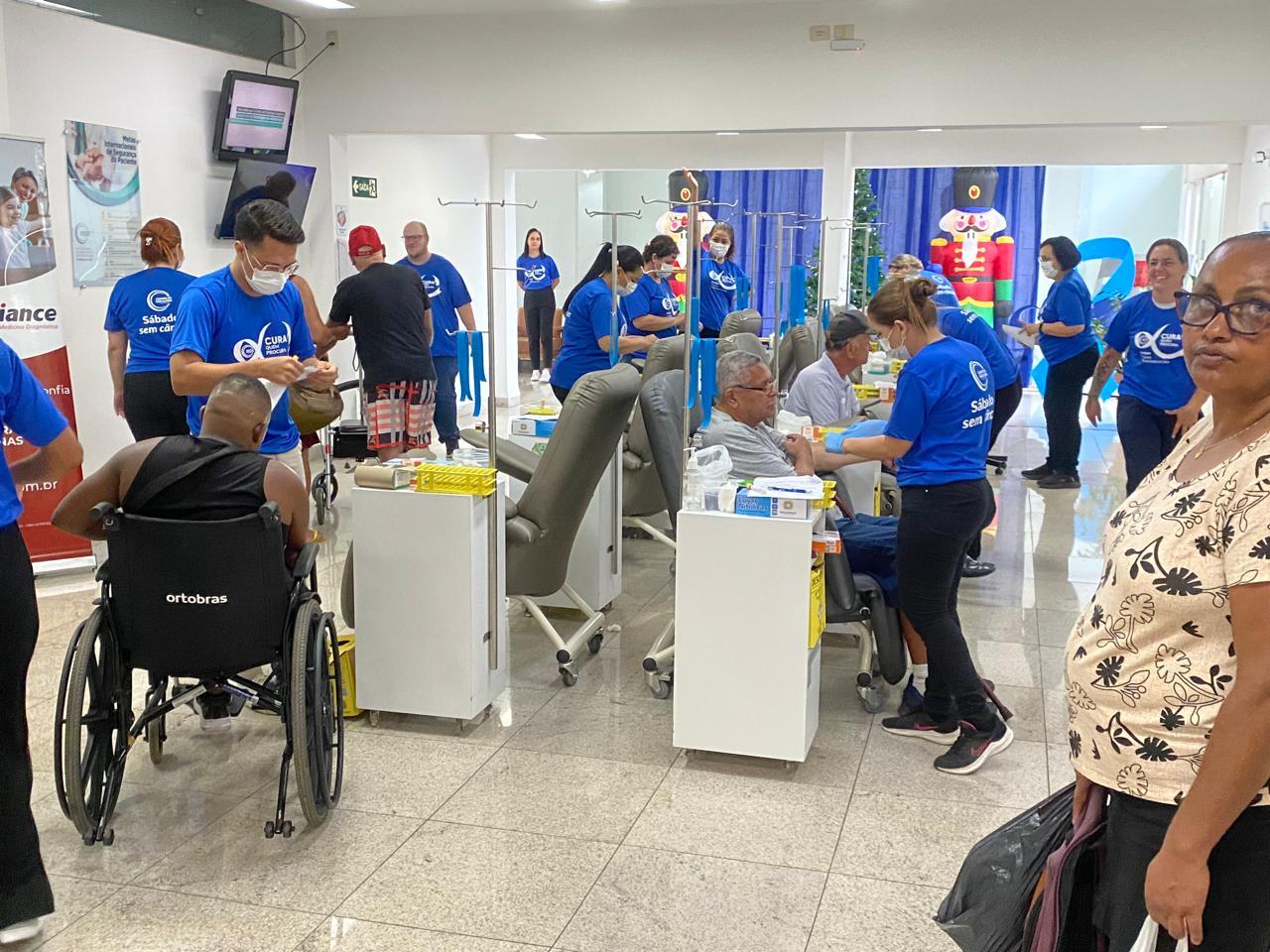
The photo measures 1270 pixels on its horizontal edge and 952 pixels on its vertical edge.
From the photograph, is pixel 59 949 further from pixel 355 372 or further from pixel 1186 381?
pixel 355 372

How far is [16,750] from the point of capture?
2.45 m

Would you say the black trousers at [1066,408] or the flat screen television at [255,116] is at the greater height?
the flat screen television at [255,116]

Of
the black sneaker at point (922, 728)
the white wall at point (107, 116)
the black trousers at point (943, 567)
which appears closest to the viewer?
the black trousers at point (943, 567)

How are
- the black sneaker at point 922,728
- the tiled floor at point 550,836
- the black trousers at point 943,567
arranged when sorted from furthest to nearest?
the black sneaker at point 922,728 → the black trousers at point 943,567 → the tiled floor at point 550,836

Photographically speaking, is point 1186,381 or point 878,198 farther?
point 878,198

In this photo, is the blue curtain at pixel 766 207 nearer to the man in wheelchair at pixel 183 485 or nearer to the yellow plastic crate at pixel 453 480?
the yellow plastic crate at pixel 453 480

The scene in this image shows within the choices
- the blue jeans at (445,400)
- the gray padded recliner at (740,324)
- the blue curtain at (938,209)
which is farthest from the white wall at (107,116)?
the blue curtain at (938,209)

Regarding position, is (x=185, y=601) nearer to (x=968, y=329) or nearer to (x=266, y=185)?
(x=968, y=329)

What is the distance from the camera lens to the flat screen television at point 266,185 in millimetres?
7492

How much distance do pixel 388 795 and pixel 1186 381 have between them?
12.8 ft

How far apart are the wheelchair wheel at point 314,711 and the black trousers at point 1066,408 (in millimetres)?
5992

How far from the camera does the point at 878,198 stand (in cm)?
1287

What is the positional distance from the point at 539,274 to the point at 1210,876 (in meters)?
10.4

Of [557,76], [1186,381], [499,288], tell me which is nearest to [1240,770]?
[1186,381]
